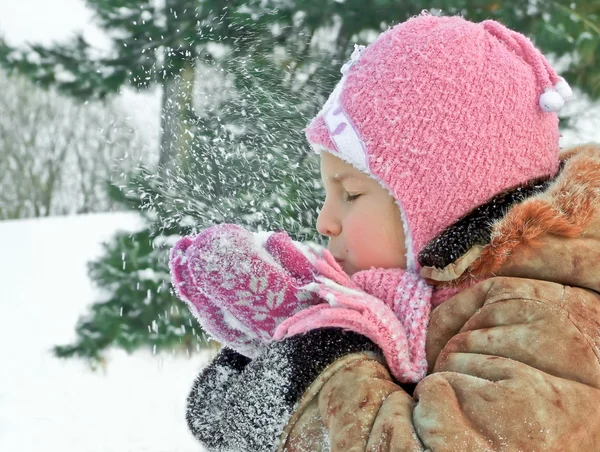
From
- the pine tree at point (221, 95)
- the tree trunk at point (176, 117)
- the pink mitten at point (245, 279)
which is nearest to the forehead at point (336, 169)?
the pink mitten at point (245, 279)

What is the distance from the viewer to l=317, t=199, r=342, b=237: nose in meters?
1.59

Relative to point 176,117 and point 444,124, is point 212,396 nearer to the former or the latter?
point 444,124

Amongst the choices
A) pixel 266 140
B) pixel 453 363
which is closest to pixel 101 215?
pixel 266 140

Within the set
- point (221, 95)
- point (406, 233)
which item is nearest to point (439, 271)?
point (406, 233)

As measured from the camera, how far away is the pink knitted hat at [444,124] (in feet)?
4.88

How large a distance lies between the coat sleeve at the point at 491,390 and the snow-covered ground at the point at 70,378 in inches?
122

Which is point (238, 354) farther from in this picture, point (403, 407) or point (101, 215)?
point (101, 215)

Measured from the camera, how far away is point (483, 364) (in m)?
1.27

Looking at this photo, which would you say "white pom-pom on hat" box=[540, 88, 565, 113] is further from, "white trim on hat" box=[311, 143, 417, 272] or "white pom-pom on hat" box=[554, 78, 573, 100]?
"white trim on hat" box=[311, 143, 417, 272]

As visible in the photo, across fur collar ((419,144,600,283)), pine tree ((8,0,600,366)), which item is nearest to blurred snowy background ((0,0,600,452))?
pine tree ((8,0,600,366))

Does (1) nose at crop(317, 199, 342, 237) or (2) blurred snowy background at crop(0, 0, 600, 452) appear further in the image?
(2) blurred snowy background at crop(0, 0, 600, 452)

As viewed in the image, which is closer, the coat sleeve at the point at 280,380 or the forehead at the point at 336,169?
the coat sleeve at the point at 280,380

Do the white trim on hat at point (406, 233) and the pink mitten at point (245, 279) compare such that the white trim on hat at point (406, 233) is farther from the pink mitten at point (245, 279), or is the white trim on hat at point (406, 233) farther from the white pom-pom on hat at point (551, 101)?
the white pom-pom on hat at point (551, 101)

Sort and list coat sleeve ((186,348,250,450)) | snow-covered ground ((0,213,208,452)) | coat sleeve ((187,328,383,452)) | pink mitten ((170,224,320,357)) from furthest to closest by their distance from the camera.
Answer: snow-covered ground ((0,213,208,452)) → coat sleeve ((186,348,250,450)) → pink mitten ((170,224,320,357)) → coat sleeve ((187,328,383,452))
